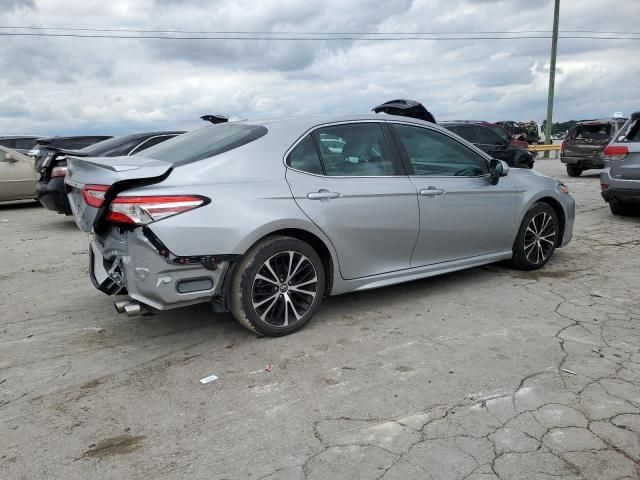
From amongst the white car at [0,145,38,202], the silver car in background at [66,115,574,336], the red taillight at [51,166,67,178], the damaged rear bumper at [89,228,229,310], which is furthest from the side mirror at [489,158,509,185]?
the white car at [0,145,38,202]

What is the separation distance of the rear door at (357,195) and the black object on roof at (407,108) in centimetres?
449

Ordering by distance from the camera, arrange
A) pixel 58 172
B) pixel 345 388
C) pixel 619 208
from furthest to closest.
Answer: pixel 619 208 < pixel 58 172 < pixel 345 388

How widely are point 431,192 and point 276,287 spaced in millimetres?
1643

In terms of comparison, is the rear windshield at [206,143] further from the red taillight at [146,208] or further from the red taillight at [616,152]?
the red taillight at [616,152]

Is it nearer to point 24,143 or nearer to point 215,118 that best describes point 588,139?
point 215,118

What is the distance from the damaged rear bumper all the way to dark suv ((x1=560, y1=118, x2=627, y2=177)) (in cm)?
1372

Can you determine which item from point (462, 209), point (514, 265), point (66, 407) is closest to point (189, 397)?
point (66, 407)

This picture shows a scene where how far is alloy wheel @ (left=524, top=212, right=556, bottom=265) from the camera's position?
Answer: 556 cm

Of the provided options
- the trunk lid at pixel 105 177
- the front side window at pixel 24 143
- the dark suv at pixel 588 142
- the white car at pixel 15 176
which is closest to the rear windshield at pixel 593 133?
the dark suv at pixel 588 142

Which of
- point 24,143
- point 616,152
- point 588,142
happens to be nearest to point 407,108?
point 616,152

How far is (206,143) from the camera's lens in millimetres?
4090

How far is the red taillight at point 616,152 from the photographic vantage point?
806 cm

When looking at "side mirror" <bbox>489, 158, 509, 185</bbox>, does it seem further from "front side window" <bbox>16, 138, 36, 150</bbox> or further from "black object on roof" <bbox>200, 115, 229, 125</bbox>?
"front side window" <bbox>16, 138, 36, 150</bbox>

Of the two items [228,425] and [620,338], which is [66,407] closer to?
[228,425]
